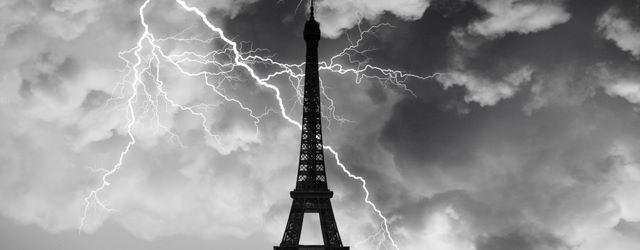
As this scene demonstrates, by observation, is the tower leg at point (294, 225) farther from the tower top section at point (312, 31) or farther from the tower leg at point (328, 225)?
the tower top section at point (312, 31)

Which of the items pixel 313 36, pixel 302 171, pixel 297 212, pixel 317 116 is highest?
pixel 313 36

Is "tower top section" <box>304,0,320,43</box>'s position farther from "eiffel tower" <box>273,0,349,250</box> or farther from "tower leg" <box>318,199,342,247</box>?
"tower leg" <box>318,199,342,247</box>

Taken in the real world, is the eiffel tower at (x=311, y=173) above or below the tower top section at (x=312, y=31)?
below

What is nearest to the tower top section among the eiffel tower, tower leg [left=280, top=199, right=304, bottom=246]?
the eiffel tower

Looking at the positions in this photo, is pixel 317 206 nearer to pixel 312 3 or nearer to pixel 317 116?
pixel 317 116

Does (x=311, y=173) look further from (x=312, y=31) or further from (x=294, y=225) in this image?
(x=312, y=31)

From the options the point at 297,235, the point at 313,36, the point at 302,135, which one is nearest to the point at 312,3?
the point at 313,36

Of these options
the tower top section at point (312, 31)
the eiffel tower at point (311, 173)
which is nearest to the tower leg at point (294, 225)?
the eiffel tower at point (311, 173)

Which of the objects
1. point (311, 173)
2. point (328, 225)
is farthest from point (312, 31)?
point (328, 225)
